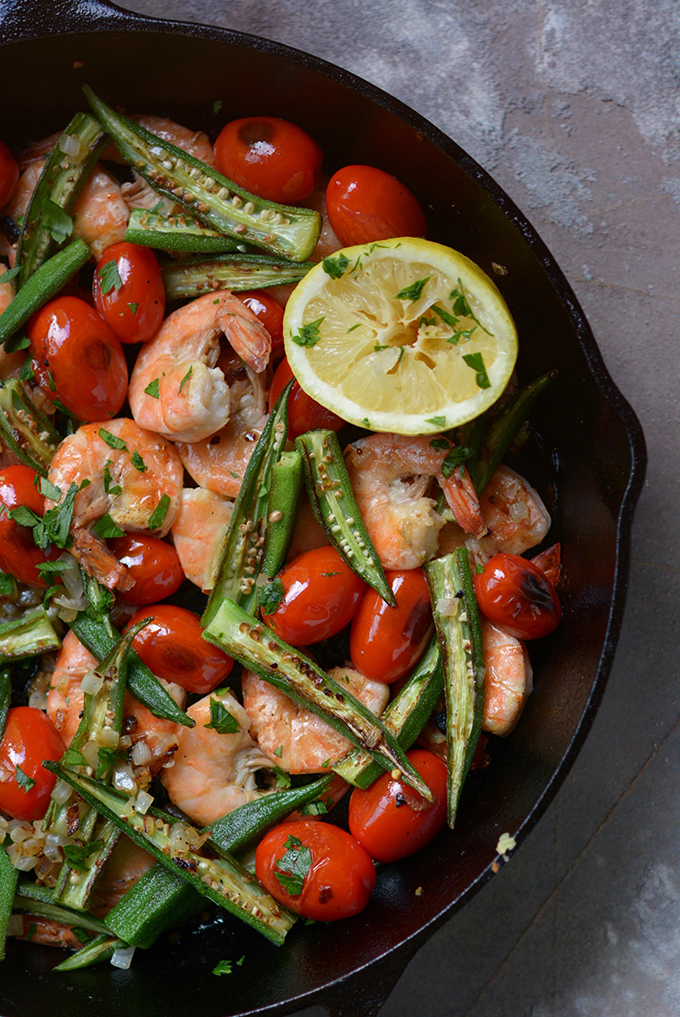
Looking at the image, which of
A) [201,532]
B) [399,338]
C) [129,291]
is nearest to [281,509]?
[201,532]

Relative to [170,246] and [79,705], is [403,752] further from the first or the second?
[170,246]

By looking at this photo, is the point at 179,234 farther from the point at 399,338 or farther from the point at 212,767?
the point at 212,767

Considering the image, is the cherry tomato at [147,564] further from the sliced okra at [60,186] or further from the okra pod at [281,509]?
the sliced okra at [60,186]

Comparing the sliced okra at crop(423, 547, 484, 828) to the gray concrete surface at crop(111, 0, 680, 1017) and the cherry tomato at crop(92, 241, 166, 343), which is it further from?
the cherry tomato at crop(92, 241, 166, 343)

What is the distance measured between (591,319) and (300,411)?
4.83ft

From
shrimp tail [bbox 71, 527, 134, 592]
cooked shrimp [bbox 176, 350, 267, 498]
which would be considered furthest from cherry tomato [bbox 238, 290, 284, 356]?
shrimp tail [bbox 71, 527, 134, 592]

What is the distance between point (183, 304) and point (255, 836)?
2.50 m

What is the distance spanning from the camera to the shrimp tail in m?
3.28

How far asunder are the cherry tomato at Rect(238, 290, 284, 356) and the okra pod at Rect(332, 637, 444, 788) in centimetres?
155

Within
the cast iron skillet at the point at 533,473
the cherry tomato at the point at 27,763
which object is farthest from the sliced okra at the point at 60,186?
the cherry tomato at the point at 27,763

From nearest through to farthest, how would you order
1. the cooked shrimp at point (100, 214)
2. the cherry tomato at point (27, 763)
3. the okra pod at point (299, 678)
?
the okra pod at point (299, 678) → the cherry tomato at point (27, 763) → the cooked shrimp at point (100, 214)

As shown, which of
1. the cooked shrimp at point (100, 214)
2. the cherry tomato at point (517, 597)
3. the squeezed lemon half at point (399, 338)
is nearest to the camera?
the squeezed lemon half at point (399, 338)

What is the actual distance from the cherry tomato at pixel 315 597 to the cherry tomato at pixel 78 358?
3.69ft

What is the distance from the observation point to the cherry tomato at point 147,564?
3457 mm
